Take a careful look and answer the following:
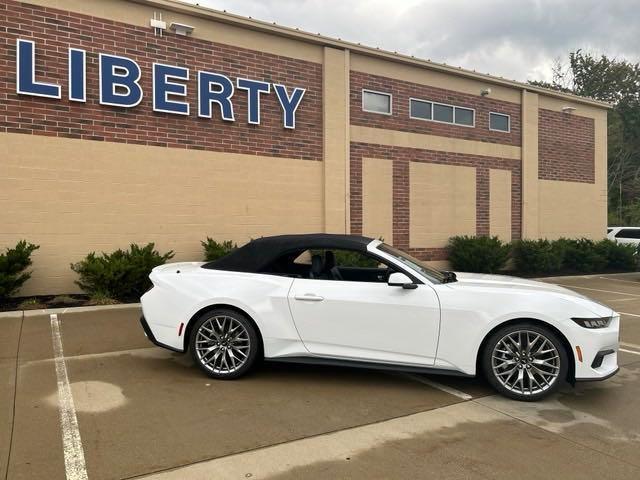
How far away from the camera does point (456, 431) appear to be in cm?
381

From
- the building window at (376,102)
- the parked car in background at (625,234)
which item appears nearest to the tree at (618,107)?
the parked car in background at (625,234)

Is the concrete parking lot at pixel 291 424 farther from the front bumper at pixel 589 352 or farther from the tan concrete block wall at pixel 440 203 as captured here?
the tan concrete block wall at pixel 440 203

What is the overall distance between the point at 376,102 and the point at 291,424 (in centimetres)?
1131

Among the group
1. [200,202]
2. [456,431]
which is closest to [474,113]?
[200,202]

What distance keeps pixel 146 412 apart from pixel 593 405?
3.82 m

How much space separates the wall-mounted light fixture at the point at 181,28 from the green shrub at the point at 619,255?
14266 millimetres

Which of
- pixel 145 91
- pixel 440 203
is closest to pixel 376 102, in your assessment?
pixel 440 203

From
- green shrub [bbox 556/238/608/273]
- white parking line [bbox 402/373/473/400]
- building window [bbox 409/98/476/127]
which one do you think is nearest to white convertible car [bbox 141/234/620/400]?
white parking line [bbox 402/373/473/400]

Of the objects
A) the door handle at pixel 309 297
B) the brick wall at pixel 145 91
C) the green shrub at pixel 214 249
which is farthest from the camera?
the green shrub at pixel 214 249

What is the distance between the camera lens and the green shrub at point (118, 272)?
9.00 metres

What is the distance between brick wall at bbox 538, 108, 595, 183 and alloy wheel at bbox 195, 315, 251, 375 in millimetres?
14931

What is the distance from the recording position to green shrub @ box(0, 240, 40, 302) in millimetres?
8375

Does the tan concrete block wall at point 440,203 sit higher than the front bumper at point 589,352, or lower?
higher

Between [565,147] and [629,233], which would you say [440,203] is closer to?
[565,147]
